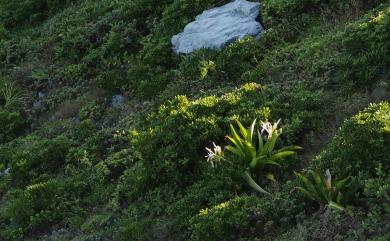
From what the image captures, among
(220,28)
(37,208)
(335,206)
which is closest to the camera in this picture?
(335,206)

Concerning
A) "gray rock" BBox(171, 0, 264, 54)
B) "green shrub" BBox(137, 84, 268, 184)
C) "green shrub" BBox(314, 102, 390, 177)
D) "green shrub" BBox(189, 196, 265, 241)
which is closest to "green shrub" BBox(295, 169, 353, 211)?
"green shrub" BBox(314, 102, 390, 177)

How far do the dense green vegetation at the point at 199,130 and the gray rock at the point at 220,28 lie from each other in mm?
300

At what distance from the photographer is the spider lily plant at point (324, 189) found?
718 centimetres

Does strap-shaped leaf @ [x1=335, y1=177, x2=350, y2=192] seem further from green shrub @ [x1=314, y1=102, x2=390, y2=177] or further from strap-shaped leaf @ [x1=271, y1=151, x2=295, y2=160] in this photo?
strap-shaped leaf @ [x1=271, y1=151, x2=295, y2=160]

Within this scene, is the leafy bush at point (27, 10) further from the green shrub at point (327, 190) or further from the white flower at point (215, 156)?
the green shrub at point (327, 190)

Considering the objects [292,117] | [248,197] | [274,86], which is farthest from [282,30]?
[248,197]

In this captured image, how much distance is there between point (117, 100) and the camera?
1308 cm

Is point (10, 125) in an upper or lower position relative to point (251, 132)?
lower

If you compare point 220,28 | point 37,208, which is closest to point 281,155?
point 37,208

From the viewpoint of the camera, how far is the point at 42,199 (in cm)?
1030

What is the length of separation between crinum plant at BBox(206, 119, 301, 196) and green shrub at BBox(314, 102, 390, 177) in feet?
2.95

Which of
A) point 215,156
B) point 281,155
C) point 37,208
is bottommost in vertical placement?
point 37,208

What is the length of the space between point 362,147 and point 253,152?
5.81 ft

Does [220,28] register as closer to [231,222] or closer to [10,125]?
[10,125]
